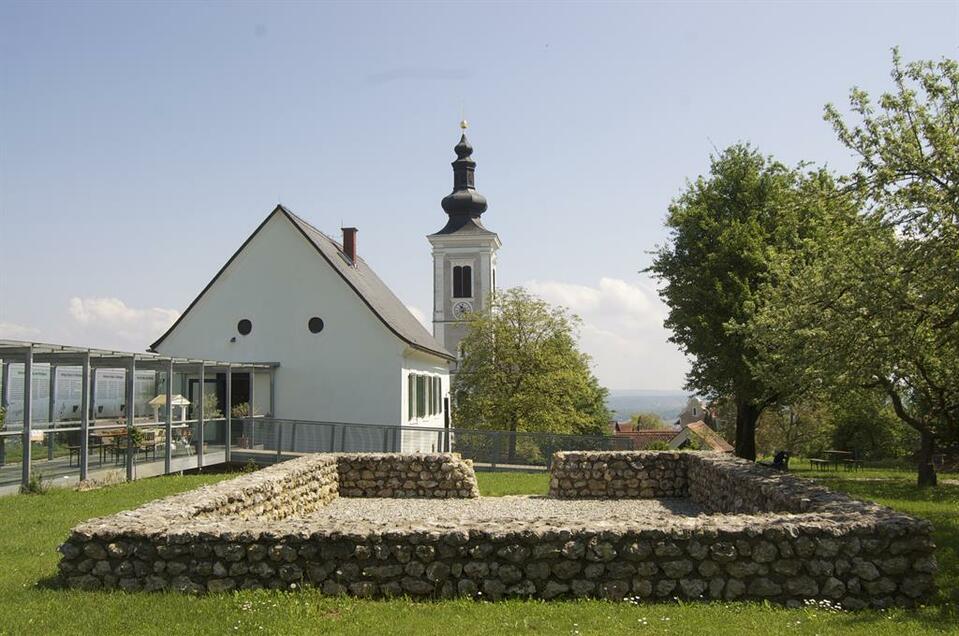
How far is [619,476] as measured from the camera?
64.2ft

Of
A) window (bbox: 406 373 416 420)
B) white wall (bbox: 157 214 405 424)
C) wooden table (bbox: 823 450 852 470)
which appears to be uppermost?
white wall (bbox: 157 214 405 424)

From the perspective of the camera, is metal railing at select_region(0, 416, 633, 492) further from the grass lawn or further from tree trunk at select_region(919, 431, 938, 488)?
the grass lawn

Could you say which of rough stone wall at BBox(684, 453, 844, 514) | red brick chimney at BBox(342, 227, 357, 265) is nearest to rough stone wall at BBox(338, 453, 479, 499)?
rough stone wall at BBox(684, 453, 844, 514)

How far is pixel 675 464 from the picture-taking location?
1947 cm

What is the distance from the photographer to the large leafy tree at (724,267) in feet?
94.3

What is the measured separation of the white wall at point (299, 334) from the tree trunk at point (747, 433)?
12.7m

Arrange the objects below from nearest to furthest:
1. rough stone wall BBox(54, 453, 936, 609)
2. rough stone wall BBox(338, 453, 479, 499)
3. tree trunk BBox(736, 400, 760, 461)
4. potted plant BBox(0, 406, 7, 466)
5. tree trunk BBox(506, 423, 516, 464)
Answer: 1. rough stone wall BBox(54, 453, 936, 609)
2. potted plant BBox(0, 406, 7, 466)
3. rough stone wall BBox(338, 453, 479, 499)
4. tree trunk BBox(506, 423, 516, 464)
5. tree trunk BBox(736, 400, 760, 461)

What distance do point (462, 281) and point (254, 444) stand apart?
3715 centimetres

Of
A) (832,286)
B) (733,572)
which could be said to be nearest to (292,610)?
(733,572)

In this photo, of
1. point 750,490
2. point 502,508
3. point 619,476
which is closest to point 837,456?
point 619,476

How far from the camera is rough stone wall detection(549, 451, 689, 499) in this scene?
19.4 metres

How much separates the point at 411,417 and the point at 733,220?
13787mm

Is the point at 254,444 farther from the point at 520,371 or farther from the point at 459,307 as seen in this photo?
the point at 459,307

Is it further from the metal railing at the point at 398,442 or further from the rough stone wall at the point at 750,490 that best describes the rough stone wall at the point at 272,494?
the metal railing at the point at 398,442
